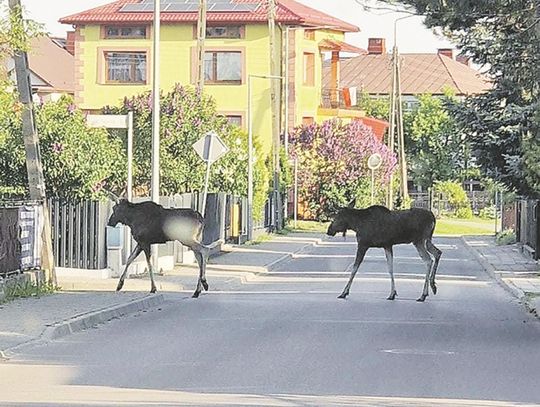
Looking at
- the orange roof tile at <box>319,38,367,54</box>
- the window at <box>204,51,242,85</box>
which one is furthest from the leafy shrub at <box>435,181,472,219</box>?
the window at <box>204,51,242,85</box>

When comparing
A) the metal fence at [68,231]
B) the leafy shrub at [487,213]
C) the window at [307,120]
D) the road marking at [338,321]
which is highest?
the window at [307,120]

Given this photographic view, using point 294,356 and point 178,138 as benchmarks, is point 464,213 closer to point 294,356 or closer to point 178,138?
point 178,138

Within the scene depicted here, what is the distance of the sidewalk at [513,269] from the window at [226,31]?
757 inches

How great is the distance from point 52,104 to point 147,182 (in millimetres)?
7004

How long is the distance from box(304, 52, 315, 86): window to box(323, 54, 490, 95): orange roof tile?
4149 centimetres

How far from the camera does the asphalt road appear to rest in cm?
1126

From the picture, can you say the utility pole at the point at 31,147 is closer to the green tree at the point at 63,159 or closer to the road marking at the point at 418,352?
the green tree at the point at 63,159

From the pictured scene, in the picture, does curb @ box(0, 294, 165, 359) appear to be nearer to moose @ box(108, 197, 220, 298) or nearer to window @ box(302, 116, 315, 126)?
moose @ box(108, 197, 220, 298)

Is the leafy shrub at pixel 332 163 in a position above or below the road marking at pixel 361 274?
above

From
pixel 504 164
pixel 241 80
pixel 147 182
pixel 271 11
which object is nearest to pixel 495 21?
pixel 504 164

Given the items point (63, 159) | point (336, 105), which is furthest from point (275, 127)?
point (63, 159)

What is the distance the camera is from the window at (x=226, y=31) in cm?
6569

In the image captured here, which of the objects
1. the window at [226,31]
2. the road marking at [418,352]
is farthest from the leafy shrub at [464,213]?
the road marking at [418,352]

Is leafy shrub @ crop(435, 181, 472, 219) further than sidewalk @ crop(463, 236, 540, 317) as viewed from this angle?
Yes
